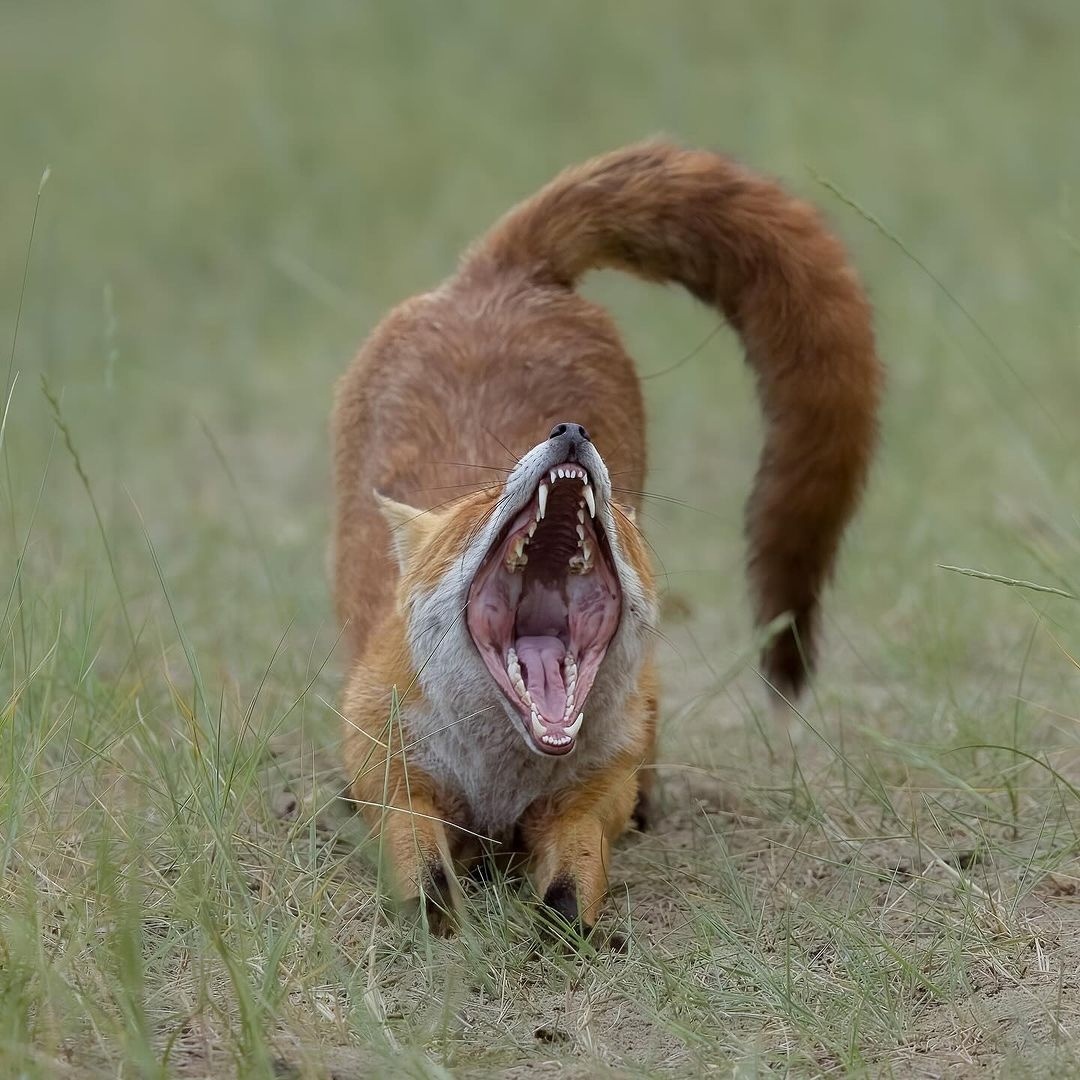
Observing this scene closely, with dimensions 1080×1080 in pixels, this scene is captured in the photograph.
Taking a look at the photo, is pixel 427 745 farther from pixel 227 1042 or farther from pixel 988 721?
pixel 988 721

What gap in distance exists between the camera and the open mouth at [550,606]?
3381mm

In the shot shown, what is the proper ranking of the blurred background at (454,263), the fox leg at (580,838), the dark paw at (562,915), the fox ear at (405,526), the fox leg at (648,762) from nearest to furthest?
the dark paw at (562,915)
the fox leg at (580,838)
the fox ear at (405,526)
the fox leg at (648,762)
the blurred background at (454,263)

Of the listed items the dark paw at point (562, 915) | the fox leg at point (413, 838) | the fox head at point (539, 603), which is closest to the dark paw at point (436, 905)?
the fox leg at point (413, 838)

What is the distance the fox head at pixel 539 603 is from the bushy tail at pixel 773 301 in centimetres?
82

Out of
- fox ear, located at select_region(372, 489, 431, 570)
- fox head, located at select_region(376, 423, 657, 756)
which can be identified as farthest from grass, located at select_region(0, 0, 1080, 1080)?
fox ear, located at select_region(372, 489, 431, 570)

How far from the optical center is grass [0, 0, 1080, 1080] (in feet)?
9.33

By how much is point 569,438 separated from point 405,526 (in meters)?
0.67

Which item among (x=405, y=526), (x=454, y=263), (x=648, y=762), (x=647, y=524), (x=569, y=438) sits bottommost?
(x=647, y=524)

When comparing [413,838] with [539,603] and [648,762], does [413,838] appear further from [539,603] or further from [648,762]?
[648,762]

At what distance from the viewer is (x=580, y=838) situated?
3502 millimetres

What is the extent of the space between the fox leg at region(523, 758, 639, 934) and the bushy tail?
84 cm

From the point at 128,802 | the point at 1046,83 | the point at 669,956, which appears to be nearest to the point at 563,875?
the point at 669,956

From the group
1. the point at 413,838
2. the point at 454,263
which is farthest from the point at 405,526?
the point at 454,263

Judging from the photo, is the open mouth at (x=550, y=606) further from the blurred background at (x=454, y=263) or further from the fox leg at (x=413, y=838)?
the blurred background at (x=454, y=263)
